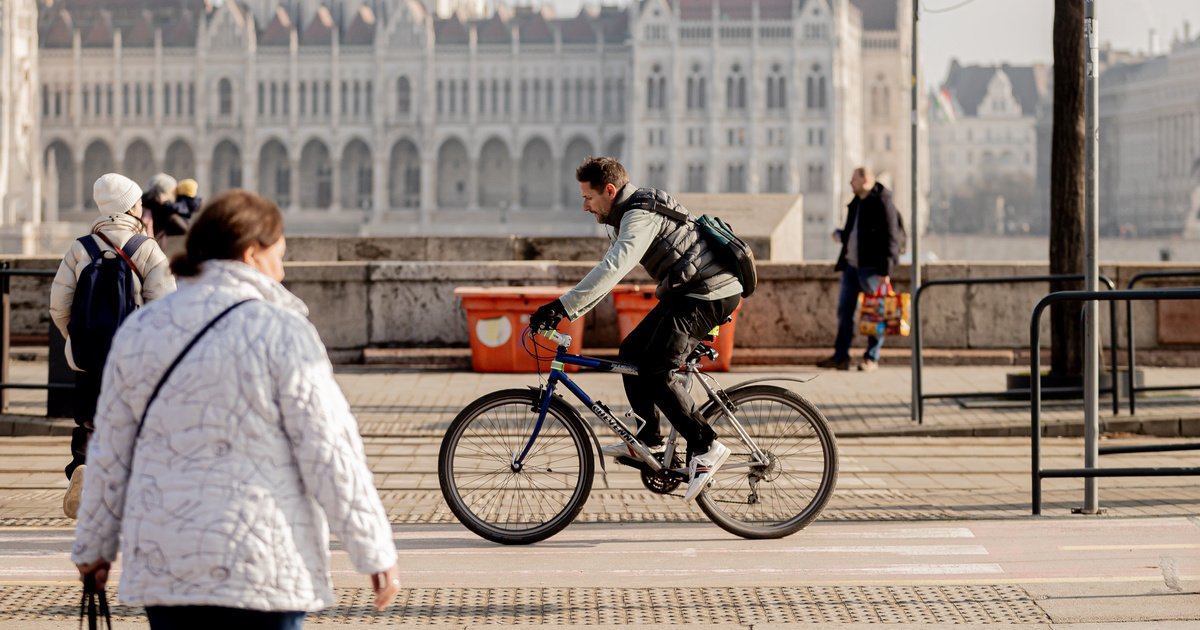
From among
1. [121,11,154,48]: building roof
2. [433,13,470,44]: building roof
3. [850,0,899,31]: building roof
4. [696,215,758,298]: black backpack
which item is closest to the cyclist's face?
[696,215,758,298]: black backpack

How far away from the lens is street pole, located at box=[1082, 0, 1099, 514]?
21.0ft

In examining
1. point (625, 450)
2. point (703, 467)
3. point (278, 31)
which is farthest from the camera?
point (278, 31)

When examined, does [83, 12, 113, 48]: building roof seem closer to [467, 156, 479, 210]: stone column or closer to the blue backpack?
[467, 156, 479, 210]: stone column

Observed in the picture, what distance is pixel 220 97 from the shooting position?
97.1 metres

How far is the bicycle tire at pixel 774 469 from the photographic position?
18.3 ft

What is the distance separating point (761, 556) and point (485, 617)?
4.56ft

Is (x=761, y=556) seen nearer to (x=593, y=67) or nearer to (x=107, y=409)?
(x=107, y=409)

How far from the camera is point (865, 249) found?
37.7 ft

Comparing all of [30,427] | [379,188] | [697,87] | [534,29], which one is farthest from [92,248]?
[534,29]

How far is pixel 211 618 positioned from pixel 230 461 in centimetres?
30

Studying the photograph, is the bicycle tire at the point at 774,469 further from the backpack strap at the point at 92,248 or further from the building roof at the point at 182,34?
the building roof at the point at 182,34

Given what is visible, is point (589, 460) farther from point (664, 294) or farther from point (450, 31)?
point (450, 31)

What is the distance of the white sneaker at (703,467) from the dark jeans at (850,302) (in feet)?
20.5

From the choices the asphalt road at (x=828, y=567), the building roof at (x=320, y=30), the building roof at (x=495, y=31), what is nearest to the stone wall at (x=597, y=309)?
the asphalt road at (x=828, y=567)
